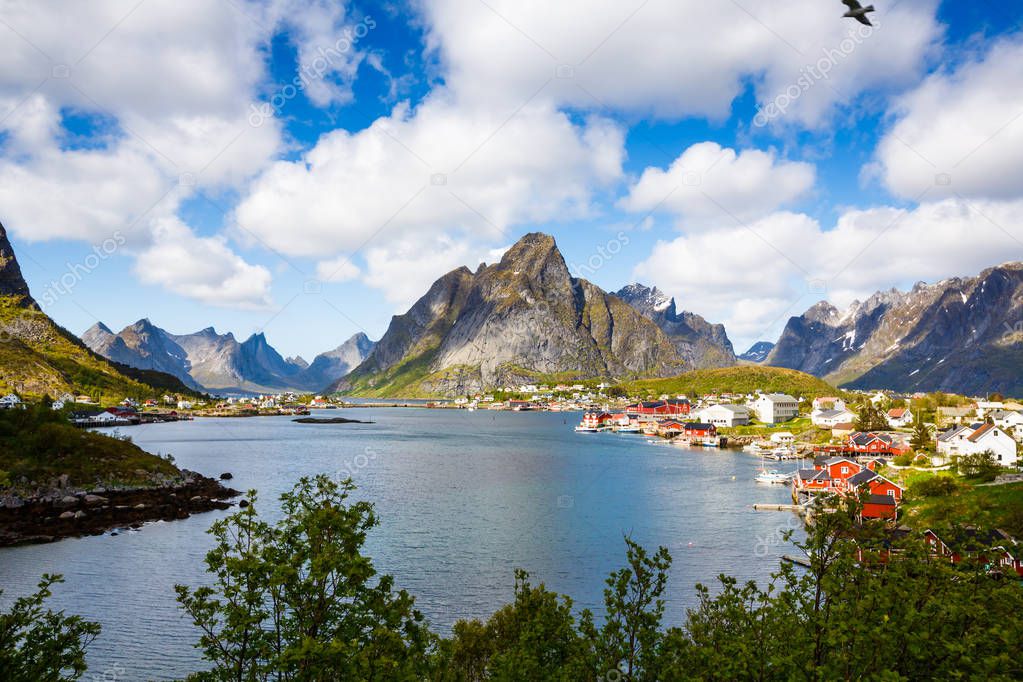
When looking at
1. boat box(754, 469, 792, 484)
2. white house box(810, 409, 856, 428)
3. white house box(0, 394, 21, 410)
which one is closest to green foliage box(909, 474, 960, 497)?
boat box(754, 469, 792, 484)

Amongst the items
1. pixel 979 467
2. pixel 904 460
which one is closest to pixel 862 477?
pixel 979 467

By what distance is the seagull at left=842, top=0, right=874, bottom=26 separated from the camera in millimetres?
18344

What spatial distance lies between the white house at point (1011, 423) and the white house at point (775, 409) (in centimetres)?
6119

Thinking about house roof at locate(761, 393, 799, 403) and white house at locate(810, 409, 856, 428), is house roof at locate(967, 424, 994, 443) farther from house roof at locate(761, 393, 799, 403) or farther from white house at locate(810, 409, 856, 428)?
house roof at locate(761, 393, 799, 403)

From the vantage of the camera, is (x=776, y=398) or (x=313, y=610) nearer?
(x=313, y=610)

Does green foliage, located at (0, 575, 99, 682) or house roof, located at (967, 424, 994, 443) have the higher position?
house roof, located at (967, 424, 994, 443)

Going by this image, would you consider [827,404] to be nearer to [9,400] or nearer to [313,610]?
[313,610]

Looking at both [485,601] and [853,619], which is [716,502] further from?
[853,619]

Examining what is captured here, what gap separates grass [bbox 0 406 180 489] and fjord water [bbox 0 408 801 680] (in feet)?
42.9

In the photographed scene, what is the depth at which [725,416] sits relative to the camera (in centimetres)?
17138

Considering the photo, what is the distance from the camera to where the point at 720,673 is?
44.3ft

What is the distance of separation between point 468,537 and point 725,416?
431 feet

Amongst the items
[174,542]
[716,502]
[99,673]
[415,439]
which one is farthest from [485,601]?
[415,439]

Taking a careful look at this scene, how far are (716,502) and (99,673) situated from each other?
62.6 meters
